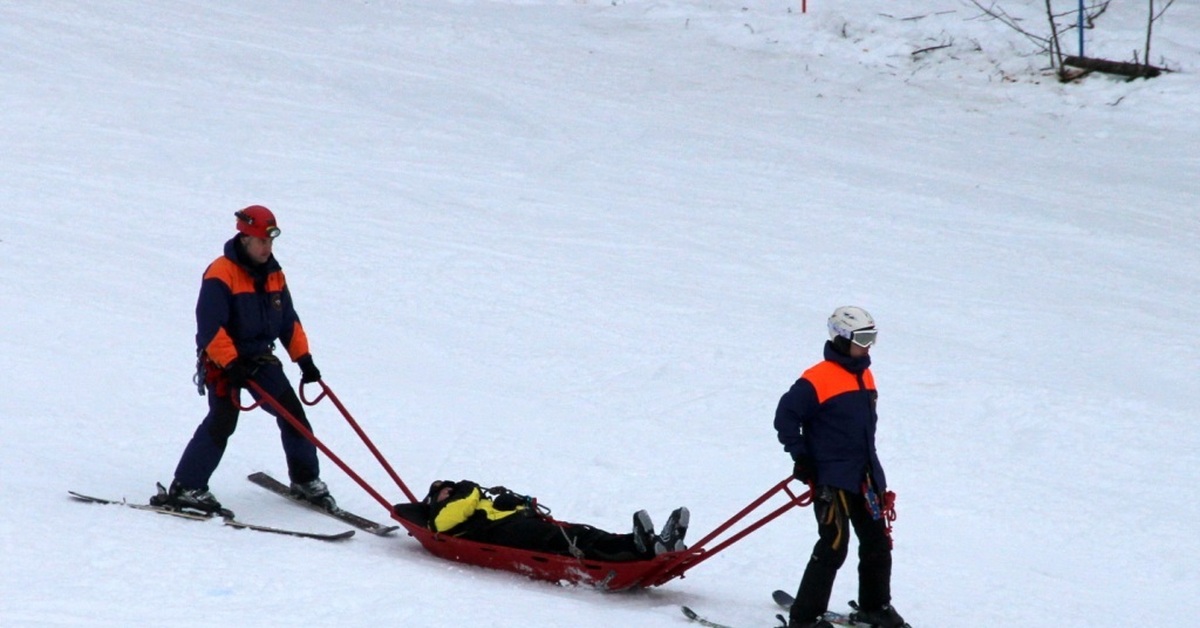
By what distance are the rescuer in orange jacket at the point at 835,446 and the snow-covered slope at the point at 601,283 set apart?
1.45ft

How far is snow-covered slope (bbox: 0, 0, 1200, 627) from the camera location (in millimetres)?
5977

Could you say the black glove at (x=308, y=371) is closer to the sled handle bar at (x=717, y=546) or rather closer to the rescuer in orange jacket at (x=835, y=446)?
the sled handle bar at (x=717, y=546)

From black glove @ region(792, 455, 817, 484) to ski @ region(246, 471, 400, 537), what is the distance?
1966 millimetres

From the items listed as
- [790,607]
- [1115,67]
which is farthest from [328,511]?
[1115,67]

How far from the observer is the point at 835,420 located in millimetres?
5090

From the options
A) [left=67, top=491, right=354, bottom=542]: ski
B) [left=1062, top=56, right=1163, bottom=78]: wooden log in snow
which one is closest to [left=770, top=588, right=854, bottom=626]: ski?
[left=67, top=491, right=354, bottom=542]: ski

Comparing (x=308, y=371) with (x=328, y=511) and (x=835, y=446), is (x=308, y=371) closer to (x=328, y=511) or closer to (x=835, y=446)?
(x=328, y=511)


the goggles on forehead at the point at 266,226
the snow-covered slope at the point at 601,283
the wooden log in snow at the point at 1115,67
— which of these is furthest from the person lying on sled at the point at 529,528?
the wooden log in snow at the point at 1115,67

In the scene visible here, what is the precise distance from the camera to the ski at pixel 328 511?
239 inches

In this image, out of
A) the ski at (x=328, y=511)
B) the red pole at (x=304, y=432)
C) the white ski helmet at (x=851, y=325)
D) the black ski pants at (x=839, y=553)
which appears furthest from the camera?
the ski at (x=328, y=511)

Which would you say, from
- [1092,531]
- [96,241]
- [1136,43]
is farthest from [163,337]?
[1136,43]

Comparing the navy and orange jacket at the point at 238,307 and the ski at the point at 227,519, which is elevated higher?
the navy and orange jacket at the point at 238,307

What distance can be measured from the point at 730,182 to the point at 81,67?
714 centimetres

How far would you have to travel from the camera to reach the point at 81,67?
14641 millimetres
